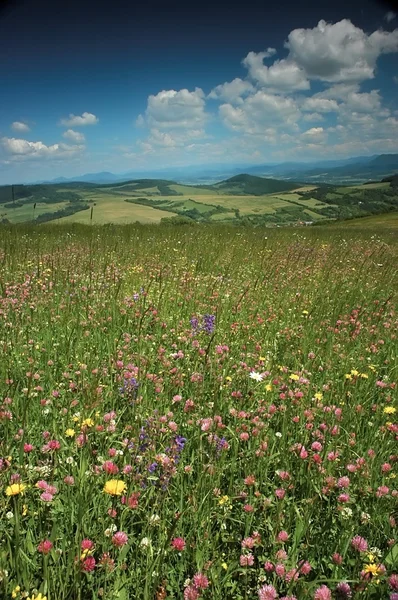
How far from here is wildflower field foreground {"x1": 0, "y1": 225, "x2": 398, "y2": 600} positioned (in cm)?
161

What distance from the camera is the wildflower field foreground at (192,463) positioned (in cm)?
161

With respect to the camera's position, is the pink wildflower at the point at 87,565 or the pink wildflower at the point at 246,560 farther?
the pink wildflower at the point at 246,560

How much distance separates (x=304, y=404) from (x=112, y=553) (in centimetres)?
176

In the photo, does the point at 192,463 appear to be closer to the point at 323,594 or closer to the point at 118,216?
the point at 323,594

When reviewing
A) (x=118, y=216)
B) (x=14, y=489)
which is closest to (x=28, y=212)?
(x=118, y=216)

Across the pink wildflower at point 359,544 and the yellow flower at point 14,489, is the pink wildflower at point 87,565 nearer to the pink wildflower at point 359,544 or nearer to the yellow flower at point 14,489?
the yellow flower at point 14,489

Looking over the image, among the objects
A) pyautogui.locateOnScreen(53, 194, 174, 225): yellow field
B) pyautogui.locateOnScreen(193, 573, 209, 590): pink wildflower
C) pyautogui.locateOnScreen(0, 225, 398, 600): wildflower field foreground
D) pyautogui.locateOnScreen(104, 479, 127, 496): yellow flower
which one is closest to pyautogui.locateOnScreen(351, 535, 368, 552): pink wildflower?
pyautogui.locateOnScreen(0, 225, 398, 600): wildflower field foreground

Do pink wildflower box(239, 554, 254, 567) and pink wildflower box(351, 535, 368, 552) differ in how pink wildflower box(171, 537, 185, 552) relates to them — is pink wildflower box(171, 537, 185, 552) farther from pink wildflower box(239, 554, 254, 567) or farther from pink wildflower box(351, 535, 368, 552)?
pink wildflower box(351, 535, 368, 552)

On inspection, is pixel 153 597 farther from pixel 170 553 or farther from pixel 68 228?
pixel 68 228

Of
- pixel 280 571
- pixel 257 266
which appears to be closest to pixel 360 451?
pixel 280 571

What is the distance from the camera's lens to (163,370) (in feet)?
10.8

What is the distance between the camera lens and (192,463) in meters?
2.19

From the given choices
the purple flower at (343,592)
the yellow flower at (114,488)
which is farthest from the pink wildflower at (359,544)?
the yellow flower at (114,488)

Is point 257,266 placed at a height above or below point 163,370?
above
